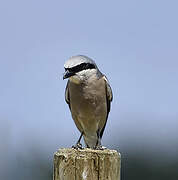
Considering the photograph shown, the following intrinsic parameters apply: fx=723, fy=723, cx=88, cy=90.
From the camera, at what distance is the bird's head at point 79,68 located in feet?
21.5

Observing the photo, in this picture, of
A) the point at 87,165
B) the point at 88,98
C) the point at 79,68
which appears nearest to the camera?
the point at 87,165

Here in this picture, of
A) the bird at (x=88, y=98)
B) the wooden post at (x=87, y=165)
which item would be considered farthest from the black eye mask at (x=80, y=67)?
the wooden post at (x=87, y=165)

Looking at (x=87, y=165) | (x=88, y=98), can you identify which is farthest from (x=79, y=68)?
(x=87, y=165)

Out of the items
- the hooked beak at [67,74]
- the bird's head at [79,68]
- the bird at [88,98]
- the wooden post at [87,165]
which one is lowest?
the wooden post at [87,165]

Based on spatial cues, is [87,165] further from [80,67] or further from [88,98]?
[88,98]

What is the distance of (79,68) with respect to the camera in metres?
6.71

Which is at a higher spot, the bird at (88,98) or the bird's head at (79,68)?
the bird's head at (79,68)

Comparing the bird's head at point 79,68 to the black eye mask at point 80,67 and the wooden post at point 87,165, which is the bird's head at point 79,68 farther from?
the wooden post at point 87,165

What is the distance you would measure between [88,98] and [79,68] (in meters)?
0.45

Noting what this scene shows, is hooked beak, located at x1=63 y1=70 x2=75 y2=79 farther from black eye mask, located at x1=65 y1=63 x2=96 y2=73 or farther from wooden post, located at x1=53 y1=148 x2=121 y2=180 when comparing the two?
wooden post, located at x1=53 y1=148 x2=121 y2=180

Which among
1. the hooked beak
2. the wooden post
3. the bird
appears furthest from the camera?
the bird

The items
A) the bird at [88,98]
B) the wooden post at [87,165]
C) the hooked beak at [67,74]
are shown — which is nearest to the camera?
the wooden post at [87,165]

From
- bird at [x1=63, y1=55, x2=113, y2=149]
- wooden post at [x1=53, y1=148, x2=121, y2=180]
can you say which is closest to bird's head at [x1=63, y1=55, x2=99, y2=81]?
bird at [x1=63, y1=55, x2=113, y2=149]

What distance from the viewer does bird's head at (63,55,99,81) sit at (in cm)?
654
